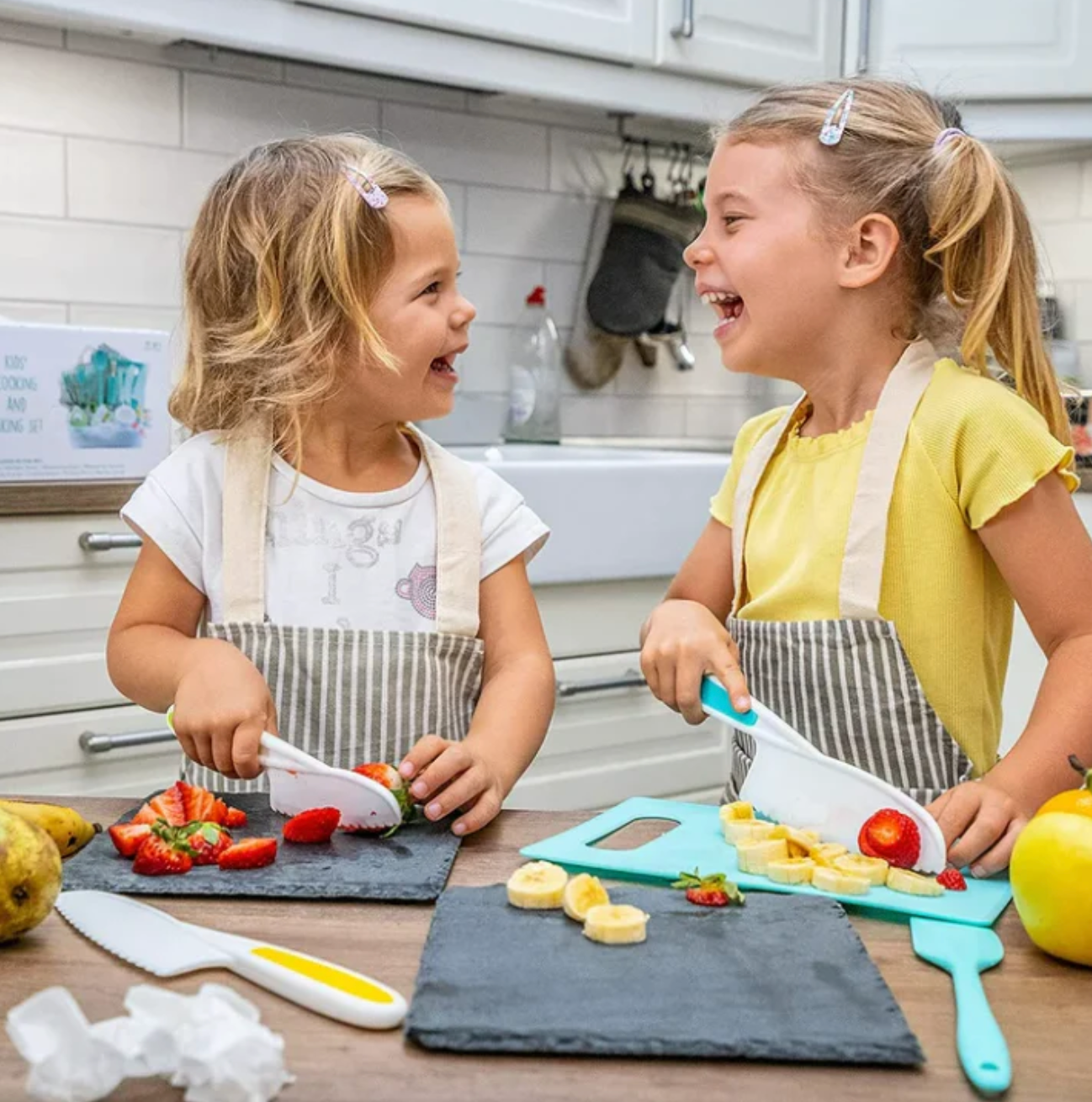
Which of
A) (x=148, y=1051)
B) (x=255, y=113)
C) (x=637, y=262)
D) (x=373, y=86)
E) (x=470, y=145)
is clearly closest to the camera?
(x=148, y=1051)

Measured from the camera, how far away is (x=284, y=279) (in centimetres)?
133

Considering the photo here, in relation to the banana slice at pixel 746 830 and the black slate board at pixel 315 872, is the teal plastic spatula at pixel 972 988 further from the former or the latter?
the black slate board at pixel 315 872

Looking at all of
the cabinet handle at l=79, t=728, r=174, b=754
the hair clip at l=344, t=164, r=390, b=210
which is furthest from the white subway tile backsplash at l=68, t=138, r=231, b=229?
the hair clip at l=344, t=164, r=390, b=210

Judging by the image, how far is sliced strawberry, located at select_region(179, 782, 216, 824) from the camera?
2.95ft

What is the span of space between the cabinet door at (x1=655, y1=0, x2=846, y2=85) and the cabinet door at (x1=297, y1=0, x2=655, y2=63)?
2.2 inches

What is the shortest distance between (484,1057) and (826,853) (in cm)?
31

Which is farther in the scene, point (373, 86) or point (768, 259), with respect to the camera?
point (373, 86)

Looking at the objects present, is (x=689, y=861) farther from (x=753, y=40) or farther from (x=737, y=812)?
(x=753, y=40)

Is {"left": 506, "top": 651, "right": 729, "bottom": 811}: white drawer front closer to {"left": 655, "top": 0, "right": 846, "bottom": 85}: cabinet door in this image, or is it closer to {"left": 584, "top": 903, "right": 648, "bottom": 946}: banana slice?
{"left": 655, "top": 0, "right": 846, "bottom": 85}: cabinet door

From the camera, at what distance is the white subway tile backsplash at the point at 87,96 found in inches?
89.4

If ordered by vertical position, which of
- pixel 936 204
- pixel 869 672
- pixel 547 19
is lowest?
pixel 869 672

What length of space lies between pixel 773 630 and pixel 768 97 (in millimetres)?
500

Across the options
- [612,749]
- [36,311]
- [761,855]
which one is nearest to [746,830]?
[761,855]

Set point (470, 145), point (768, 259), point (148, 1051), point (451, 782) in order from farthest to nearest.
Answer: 1. point (470, 145)
2. point (768, 259)
3. point (451, 782)
4. point (148, 1051)
